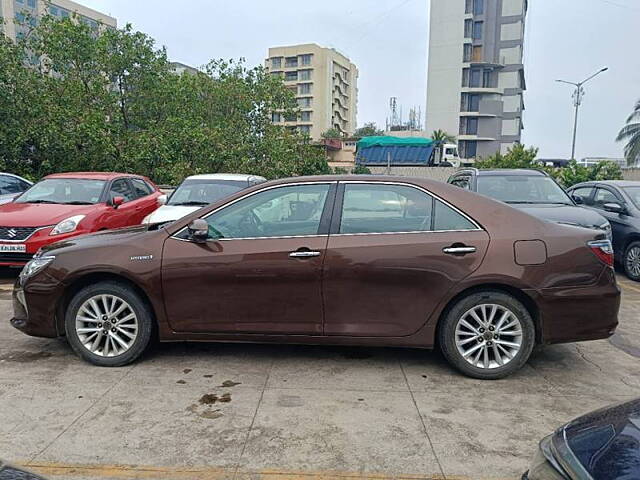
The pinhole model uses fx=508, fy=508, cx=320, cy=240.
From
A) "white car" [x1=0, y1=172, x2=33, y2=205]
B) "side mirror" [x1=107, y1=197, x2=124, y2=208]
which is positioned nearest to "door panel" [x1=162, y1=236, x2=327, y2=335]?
"side mirror" [x1=107, y1=197, x2=124, y2=208]

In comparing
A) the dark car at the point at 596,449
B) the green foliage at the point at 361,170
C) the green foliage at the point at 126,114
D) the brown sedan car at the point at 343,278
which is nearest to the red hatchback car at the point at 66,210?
the brown sedan car at the point at 343,278

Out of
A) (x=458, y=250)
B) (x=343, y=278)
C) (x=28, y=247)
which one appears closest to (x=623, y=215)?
(x=458, y=250)

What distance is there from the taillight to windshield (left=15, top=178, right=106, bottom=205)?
719 cm

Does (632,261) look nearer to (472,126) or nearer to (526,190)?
(526,190)

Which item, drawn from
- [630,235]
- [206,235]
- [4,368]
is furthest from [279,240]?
[630,235]

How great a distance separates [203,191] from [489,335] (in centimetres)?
668

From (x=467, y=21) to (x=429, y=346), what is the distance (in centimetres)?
6555

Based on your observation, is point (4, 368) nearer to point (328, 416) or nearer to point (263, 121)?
point (328, 416)

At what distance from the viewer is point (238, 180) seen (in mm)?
9867

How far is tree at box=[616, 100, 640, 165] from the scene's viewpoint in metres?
41.2

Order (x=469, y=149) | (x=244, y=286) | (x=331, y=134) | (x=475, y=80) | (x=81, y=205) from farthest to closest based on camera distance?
(x=331, y=134) → (x=469, y=149) → (x=475, y=80) → (x=81, y=205) → (x=244, y=286)

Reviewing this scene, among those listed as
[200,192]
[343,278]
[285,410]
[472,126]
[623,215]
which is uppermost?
[472,126]

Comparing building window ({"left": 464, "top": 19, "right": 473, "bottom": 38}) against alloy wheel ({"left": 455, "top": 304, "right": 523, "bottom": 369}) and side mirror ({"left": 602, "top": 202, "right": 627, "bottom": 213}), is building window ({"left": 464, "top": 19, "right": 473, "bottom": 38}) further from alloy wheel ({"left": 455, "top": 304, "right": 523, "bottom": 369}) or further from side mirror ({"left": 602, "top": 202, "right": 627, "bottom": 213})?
alloy wheel ({"left": 455, "top": 304, "right": 523, "bottom": 369})

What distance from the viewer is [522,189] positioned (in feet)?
27.3
